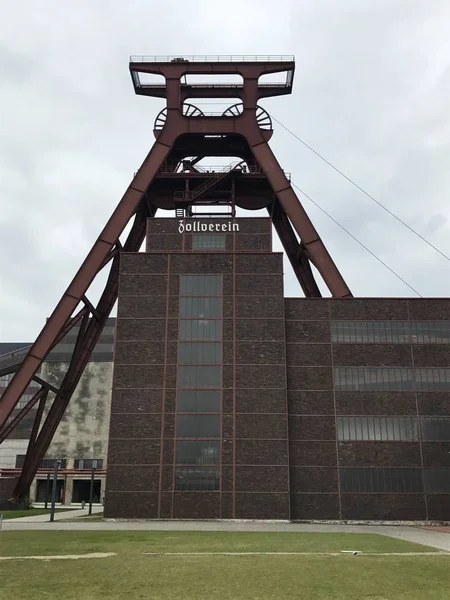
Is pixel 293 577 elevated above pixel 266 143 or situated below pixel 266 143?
below

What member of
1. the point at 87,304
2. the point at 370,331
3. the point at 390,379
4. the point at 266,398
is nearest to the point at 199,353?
the point at 266,398

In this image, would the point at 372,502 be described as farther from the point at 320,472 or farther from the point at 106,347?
the point at 106,347

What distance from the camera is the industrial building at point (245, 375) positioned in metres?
31.8

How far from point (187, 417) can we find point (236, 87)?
22.7 m

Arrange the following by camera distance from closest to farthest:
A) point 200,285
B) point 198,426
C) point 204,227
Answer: point 198,426, point 200,285, point 204,227

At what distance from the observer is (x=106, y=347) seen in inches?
2689

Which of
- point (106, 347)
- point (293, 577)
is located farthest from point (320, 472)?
point (106, 347)

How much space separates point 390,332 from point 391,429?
5.71 meters

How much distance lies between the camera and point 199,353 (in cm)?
3394

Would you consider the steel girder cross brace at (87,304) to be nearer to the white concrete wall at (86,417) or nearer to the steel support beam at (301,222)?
the steel support beam at (301,222)

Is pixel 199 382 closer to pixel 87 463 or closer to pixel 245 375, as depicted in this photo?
pixel 245 375

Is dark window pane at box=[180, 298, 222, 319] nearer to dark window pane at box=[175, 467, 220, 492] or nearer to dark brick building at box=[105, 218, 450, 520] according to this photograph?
dark brick building at box=[105, 218, 450, 520]

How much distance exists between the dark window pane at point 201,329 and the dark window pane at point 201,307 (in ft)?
1.23

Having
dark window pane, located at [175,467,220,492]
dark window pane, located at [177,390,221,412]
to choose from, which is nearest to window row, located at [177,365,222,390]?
dark window pane, located at [177,390,221,412]
